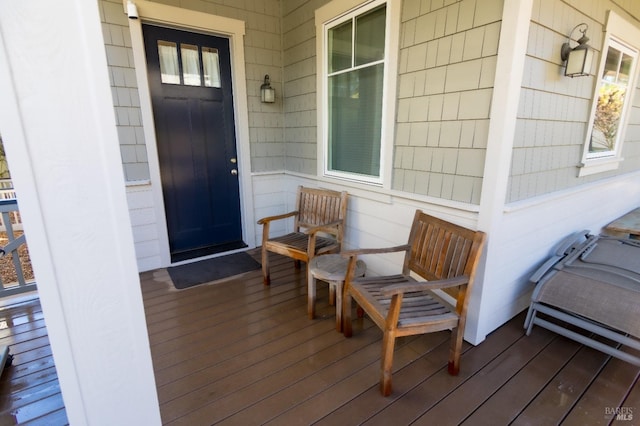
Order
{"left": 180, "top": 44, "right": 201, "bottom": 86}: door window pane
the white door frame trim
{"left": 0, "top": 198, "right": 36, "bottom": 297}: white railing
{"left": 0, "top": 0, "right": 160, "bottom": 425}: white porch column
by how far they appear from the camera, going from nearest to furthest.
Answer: {"left": 0, "top": 0, "right": 160, "bottom": 425}: white porch column < {"left": 0, "top": 198, "right": 36, "bottom": 297}: white railing < the white door frame trim < {"left": 180, "top": 44, "right": 201, "bottom": 86}: door window pane

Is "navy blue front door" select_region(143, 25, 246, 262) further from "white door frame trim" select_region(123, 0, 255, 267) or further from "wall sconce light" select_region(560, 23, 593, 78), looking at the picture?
"wall sconce light" select_region(560, 23, 593, 78)

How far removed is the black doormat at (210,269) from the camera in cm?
301

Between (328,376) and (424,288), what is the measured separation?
0.77 m

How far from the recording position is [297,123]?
354 cm

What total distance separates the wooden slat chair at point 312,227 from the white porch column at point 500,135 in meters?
1.17

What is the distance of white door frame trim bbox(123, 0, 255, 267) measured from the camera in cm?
283

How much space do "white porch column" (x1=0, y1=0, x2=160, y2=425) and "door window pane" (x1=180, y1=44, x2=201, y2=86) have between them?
273 cm

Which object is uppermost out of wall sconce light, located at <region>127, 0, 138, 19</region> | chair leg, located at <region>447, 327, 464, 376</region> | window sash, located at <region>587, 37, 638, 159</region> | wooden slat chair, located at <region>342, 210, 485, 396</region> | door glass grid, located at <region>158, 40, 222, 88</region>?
wall sconce light, located at <region>127, 0, 138, 19</region>

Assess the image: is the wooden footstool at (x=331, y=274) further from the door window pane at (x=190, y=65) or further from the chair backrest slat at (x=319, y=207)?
the door window pane at (x=190, y=65)

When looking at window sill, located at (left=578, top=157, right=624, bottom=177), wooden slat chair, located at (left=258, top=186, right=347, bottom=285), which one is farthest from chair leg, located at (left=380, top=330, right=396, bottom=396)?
window sill, located at (left=578, top=157, right=624, bottom=177)

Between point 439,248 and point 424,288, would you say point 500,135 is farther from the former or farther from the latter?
point 424,288

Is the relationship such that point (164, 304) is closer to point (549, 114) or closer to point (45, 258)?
point (45, 258)

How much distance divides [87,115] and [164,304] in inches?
86.3

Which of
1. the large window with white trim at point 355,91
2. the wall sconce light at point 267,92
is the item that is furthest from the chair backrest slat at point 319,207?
the wall sconce light at point 267,92
